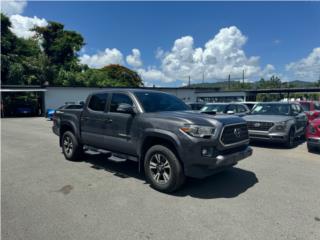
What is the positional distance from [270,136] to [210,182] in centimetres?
452

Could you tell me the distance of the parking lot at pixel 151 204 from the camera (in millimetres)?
3170

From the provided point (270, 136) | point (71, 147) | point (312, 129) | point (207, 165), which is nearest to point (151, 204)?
point (207, 165)

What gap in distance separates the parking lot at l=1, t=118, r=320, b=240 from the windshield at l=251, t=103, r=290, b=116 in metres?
3.61

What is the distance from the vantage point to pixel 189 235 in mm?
3076

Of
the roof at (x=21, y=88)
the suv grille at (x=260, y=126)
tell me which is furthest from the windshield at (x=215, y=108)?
the roof at (x=21, y=88)

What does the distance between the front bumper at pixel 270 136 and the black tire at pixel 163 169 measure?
5428 mm

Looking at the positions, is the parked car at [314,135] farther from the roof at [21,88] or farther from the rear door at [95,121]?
the roof at [21,88]

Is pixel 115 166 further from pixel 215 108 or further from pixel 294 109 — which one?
pixel 294 109

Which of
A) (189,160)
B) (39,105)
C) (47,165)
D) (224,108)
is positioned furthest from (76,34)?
(189,160)

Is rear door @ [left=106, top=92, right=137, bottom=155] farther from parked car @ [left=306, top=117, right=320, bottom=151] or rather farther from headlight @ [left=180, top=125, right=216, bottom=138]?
parked car @ [left=306, top=117, right=320, bottom=151]

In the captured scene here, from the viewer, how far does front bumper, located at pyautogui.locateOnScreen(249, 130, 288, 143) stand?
8.41m

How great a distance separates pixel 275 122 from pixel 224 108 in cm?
368

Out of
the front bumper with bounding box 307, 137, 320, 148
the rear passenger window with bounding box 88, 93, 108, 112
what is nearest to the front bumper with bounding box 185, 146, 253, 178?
the rear passenger window with bounding box 88, 93, 108, 112

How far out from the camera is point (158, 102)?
5469 mm
